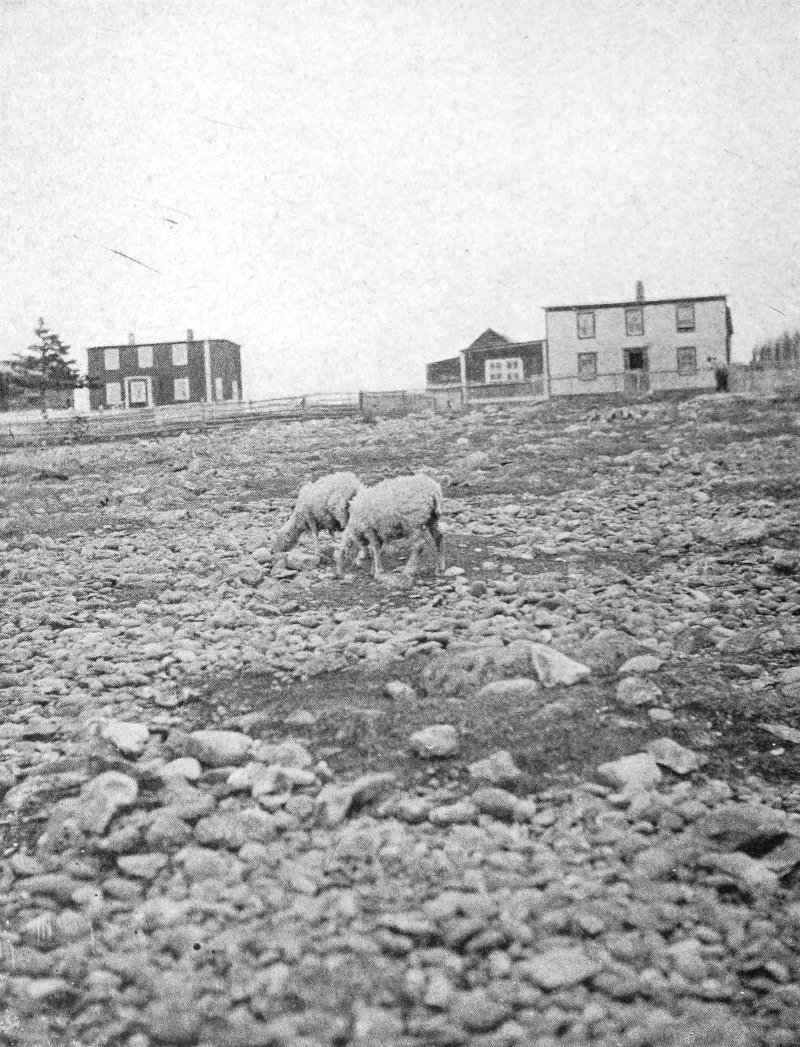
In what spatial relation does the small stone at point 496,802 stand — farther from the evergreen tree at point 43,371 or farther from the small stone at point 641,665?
the evergreen tree at point 43,371

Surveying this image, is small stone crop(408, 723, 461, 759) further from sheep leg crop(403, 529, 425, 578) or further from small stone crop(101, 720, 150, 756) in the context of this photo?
sheep leg crop(403, 529, 425, 578)

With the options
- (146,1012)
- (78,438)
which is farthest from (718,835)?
(78,438)

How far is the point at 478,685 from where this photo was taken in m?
3.79

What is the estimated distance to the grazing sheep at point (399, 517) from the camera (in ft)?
19.8

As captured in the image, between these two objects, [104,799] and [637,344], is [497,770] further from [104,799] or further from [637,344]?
[637,344]

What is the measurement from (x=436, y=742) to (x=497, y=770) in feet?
1.12

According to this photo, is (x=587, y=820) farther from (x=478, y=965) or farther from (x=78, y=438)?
(x=78, y=438)

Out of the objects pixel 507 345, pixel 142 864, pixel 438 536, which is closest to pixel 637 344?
pixel 507 345

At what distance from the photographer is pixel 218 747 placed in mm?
3211

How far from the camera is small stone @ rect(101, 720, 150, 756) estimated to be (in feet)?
10.8

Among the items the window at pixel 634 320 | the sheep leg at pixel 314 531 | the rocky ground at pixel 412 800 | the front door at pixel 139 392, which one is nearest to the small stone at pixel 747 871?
the rocky ground at pixel 412 800

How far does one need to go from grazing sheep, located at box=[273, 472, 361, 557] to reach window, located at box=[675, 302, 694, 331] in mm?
25876

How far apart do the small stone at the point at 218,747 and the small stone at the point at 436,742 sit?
29.2 inches

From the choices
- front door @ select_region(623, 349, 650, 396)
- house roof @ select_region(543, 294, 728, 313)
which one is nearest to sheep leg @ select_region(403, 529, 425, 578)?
front door @ select_region(623, 349, 650, 396)
